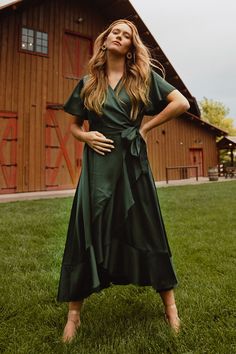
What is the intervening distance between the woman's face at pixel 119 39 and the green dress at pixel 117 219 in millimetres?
233

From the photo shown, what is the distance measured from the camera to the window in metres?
11.8

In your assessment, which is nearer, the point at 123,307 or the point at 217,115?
the point at 123,307

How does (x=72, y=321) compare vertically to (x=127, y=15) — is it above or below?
below

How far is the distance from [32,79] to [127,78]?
10.9m

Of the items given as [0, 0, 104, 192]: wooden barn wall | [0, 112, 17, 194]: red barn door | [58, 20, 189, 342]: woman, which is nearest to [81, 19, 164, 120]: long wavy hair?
[58, 20, 189, 342]: woman

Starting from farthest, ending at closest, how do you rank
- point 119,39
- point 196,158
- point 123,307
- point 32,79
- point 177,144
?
1. point 196,158
2. point 177,144
3. point 32,79
4. point 123,307
5. point 119,39

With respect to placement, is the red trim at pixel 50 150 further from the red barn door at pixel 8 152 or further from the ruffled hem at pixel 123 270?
the ruffled hem at pixel 123 270

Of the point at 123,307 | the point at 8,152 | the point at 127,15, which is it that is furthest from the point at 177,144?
the point at 123,307

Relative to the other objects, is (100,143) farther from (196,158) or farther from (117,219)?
(196,158)

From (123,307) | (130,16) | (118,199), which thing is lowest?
(123,307)

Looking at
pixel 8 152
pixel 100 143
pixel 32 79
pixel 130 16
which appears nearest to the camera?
pixel 100 143

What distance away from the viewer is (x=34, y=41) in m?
12.0

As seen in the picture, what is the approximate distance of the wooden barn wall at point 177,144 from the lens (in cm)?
1667

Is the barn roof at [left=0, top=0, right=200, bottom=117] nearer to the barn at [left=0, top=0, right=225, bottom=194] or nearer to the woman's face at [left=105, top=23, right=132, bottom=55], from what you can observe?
the barn at [left=0, top=0, right=225, bottom=194]
